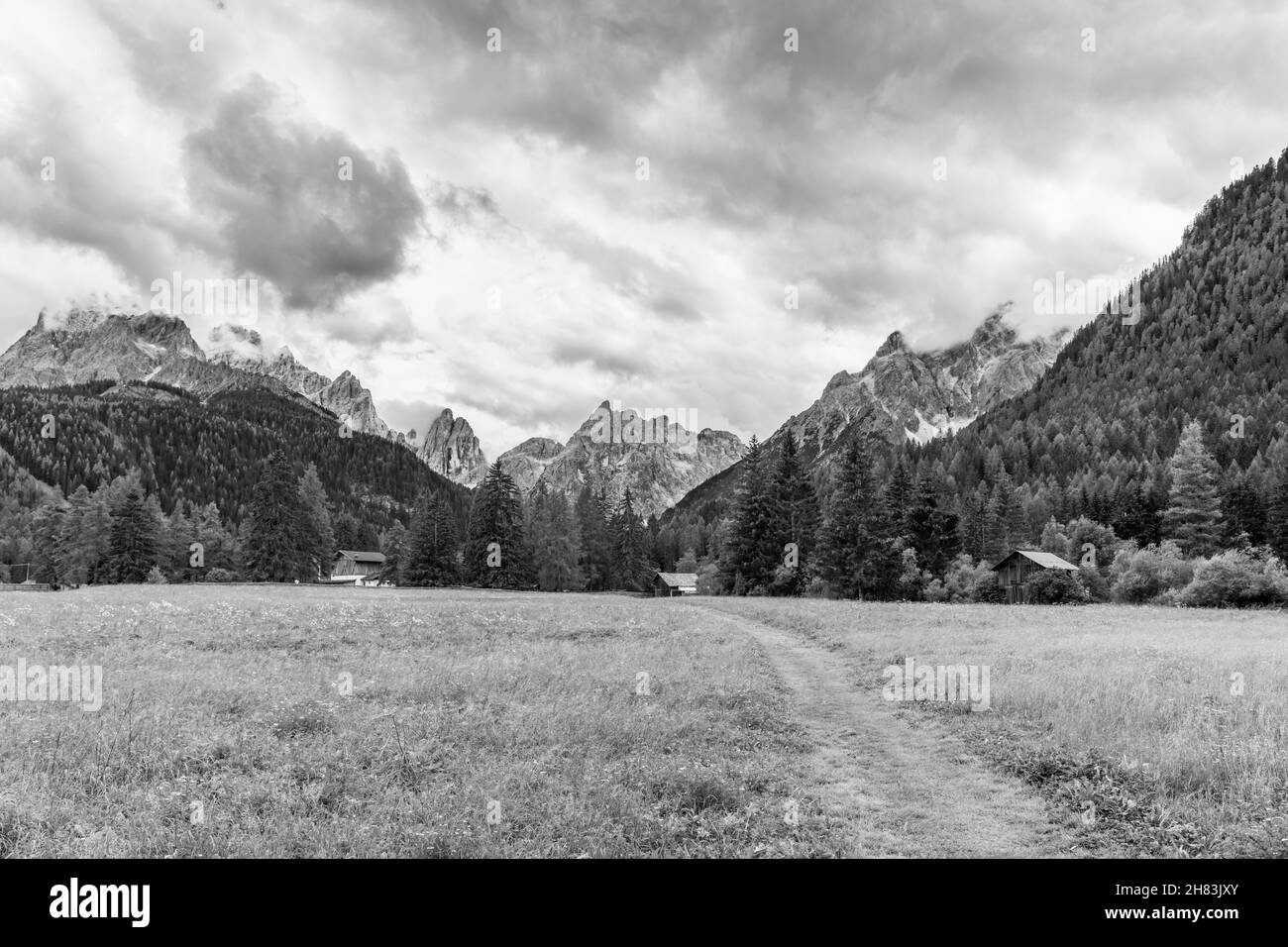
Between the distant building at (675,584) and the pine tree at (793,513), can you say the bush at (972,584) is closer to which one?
the pine tree at (793,513)

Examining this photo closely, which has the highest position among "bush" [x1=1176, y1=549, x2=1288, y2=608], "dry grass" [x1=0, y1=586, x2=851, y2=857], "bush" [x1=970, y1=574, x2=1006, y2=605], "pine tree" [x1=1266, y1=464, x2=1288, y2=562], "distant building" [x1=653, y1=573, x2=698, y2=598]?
"pine tree" [x1=1266, y1=464, x2=1288, y2=562]

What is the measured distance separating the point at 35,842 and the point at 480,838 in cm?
465

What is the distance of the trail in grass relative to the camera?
26.9 ft

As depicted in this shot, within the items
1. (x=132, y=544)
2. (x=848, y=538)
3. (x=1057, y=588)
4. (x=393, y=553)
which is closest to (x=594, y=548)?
(x=393, y=553)

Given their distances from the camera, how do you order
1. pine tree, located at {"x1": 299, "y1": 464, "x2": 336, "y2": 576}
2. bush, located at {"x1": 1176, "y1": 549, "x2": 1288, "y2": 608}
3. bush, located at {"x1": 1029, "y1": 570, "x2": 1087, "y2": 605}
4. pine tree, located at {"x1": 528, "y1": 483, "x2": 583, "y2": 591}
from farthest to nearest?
pine tree, located at {"x1": 528, "y1": 483, "x2": 583, "y2": 591} → pine tree, located at {"x1": 299, "y1": 464, "x2": 336, "y2": 576} → bush, located at {"x1": 1029, "y1": 570, "x2": 1087, "y2": 605} → bush, located at {"x1": 1176, "y1": 549, "x2": 1288, "y2": 608}

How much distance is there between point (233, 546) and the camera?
101125 mm

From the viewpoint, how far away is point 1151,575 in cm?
5972

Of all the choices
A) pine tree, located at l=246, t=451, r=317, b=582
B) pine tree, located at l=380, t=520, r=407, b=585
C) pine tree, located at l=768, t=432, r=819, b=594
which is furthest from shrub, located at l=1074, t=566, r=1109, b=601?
pine tree, located at l=380, t=520, r=407, b=585

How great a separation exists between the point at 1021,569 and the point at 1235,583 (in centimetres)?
1737

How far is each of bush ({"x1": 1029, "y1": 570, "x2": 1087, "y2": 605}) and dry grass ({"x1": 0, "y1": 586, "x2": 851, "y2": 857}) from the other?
52.5 meters

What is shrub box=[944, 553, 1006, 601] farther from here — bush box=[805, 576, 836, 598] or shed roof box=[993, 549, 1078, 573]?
bush box=[805, 576, 836, 598]

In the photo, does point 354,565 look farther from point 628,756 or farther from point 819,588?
point 628,756
